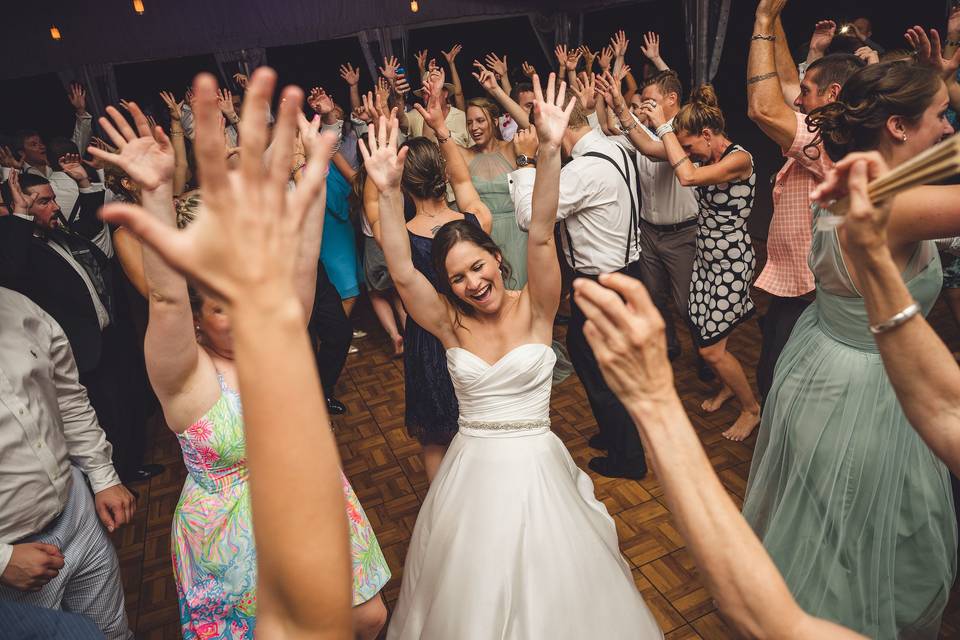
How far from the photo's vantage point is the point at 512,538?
5.20 feet

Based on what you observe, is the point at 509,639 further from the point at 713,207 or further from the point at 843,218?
the point at 713,207

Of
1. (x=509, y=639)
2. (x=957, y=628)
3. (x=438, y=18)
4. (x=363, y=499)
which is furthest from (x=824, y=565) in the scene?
(x=438, y=18)

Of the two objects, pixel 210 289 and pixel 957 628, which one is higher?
pixel 210 289

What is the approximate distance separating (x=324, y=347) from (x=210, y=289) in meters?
3.04

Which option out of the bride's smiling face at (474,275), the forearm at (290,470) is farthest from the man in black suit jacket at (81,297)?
the forearm at (290,470)

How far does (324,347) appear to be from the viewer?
3.51 metres

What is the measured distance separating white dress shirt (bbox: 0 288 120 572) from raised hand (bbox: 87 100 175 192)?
594 mm

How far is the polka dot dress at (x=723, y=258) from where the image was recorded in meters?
2.79

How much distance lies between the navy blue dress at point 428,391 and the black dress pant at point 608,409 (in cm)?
71

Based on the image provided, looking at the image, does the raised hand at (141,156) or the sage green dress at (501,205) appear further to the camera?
the sage green dress at (501,205)

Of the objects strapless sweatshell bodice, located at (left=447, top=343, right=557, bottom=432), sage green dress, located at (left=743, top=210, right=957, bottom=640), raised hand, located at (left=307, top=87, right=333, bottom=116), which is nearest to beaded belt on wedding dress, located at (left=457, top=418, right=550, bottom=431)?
strapless sweatshell bodice, located at (left=447, top=343, right=557, bottom=432)

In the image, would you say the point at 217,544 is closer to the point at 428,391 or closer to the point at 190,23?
the point at 428,391

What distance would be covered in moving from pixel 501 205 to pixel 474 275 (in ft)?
6.84

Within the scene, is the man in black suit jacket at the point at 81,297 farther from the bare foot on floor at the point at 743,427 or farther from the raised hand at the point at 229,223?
the bare foot on floor at the point at 743,427
